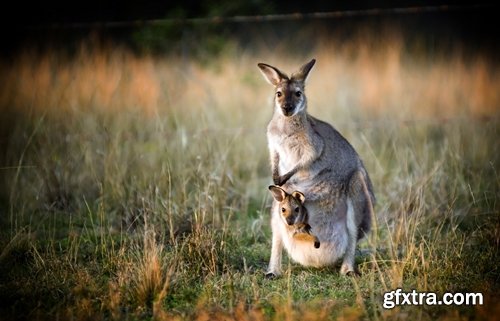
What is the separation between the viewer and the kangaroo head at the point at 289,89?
486cm

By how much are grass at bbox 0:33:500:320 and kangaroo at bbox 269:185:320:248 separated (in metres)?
0.29

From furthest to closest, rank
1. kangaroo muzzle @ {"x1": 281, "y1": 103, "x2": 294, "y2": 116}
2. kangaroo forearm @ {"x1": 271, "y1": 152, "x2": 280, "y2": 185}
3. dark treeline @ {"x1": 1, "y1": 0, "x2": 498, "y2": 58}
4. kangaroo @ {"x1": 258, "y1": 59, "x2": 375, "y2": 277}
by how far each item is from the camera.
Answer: dark treeline @ {"x1": 1, "y1": 0, "x2": 498, "y2": 58} → kangaroo forearm @ {"x1": 271, "y1": 152, "x2": 280, "y2": 185} → kangaroo muzzle @ {"x1": 281, "y1": 103, "x2": 294, "y2": 116} → kangaroo @ {"x1": 258, "y1": 59, "x2": 375, "y2": 277}

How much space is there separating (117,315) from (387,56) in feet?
22.6

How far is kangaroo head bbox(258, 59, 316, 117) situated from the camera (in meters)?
4.86

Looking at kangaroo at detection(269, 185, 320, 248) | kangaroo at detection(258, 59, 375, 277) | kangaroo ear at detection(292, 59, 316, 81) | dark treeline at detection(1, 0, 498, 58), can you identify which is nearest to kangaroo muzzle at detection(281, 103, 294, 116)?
kangaroo at detection(258, 59, 375, 277)

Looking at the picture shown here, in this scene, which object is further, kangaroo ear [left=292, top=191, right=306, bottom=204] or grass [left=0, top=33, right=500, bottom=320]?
kangaroo ear [left=292, top=191, right=306, bottom=204]

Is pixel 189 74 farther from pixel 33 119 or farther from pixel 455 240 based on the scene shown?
pixel 455 240

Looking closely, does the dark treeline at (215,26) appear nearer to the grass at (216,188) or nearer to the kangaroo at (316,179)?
the grass at (216,188)

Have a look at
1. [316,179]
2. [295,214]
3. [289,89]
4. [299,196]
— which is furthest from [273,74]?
[295,214]

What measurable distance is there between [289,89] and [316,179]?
68 cm

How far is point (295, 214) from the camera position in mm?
4602

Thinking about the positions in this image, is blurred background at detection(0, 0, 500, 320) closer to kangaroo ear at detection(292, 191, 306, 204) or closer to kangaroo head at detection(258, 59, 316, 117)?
kangaroo ear at detection(292, 191, 306, 204)

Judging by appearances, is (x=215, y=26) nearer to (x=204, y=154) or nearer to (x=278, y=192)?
(x=204, y=154)

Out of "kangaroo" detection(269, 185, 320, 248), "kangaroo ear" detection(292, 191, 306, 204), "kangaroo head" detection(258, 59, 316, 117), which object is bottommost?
"kangaroo" detection(269, 185, 320, 248)
